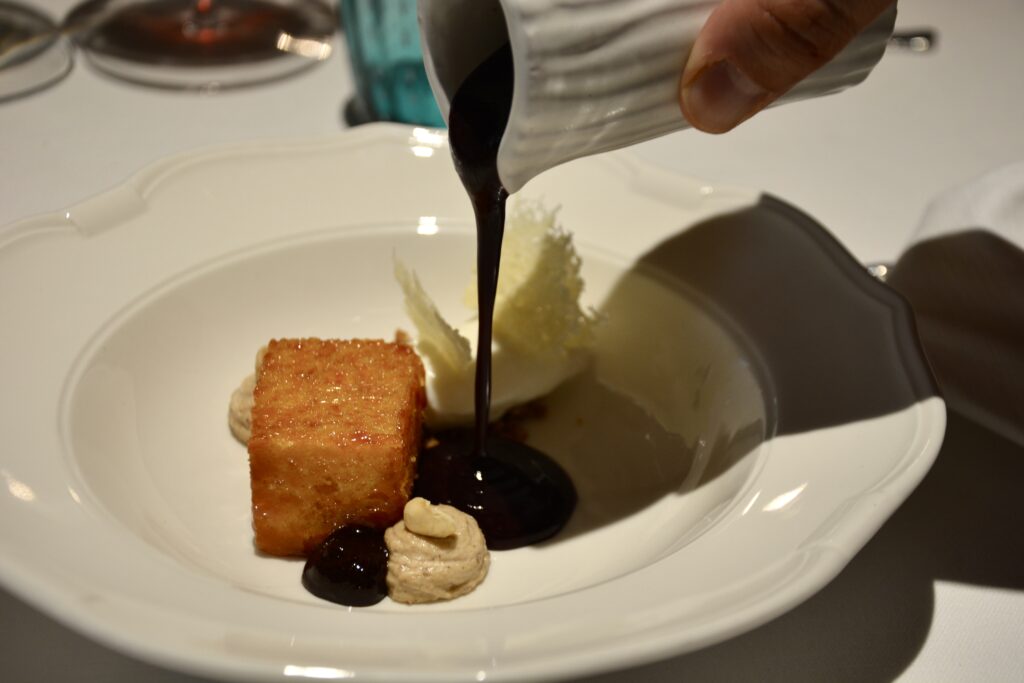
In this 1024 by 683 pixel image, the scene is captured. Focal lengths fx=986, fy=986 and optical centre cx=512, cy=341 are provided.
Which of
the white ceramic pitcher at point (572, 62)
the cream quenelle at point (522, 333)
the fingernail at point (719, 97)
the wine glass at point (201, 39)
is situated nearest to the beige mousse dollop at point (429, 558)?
the cream quenelle at point (522, 333)

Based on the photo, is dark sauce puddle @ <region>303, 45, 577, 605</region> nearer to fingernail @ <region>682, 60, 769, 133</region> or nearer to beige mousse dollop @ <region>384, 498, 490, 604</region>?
beige mousse dollop @ <region>384, 498, 490, 604</region>

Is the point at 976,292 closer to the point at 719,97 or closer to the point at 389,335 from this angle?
the point at 719,97

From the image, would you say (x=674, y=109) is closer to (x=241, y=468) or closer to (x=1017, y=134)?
(x=241, y=468)

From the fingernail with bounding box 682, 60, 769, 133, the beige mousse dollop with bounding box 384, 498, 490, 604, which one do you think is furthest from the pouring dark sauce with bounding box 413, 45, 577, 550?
the fingernail with bounding box 682, 60, 769, 133

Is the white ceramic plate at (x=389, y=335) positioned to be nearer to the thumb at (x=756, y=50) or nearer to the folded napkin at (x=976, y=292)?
the folded napkin at (x=976, y=292)

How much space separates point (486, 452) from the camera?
1.62 meters

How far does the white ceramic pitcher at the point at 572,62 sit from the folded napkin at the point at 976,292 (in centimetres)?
54

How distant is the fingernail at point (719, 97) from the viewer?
3.90 feet

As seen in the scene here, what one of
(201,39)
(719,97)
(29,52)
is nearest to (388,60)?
(201,39)

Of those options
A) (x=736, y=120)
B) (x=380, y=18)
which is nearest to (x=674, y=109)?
(x=736, y=120)

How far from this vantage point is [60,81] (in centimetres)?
262

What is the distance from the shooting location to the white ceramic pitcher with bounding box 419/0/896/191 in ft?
3.52

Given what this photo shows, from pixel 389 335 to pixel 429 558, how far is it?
24.3 inches

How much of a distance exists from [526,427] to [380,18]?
1.08 metres
